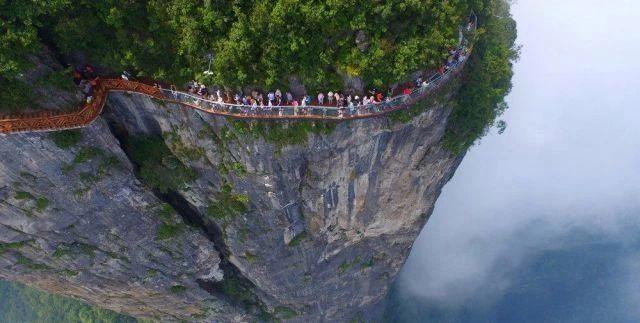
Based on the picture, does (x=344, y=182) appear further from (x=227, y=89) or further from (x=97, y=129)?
(x=97, y=129)

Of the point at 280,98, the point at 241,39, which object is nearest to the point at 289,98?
the point at 280,98

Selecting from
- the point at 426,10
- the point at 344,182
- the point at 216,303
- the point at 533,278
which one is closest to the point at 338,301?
the point at 216,303

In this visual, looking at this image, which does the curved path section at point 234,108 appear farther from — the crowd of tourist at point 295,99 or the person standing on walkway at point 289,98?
the person standing on walkway at point 289,98

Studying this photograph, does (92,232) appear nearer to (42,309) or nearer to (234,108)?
(234,108)

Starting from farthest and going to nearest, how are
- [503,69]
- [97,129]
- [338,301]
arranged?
[338,301], [503,69], [97,129]

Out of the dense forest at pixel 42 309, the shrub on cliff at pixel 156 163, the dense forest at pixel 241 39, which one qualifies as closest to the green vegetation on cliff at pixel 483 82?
the dense forest at pixel 241 39
